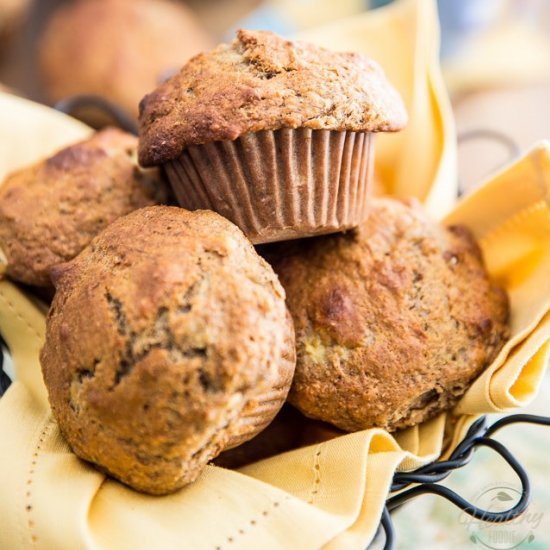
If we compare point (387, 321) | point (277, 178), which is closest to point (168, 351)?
point (277, 178)

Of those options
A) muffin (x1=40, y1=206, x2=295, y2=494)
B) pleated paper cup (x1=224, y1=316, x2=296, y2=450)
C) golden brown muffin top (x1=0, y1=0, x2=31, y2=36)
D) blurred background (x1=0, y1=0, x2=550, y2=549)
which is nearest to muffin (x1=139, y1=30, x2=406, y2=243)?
muffin (x1=40, y1=206, x2=295, y2=494)

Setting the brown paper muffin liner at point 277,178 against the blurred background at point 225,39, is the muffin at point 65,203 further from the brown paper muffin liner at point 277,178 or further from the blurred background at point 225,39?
the blurred background at point 225,39

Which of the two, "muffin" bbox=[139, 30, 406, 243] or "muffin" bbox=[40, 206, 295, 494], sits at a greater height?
"muffin" bbox=[139, 30, 406, 243]

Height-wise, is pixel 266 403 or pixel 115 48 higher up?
pixel 115 48

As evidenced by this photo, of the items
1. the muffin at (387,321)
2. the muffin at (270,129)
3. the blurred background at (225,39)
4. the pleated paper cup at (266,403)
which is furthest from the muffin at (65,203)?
the blurred background at (225,39)

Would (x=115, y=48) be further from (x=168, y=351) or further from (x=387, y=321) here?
(x=168, y=351)

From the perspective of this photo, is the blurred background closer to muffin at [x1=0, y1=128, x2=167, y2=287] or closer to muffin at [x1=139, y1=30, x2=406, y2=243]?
muffin at [x1=0, y1=128, x2=167, y2=287]

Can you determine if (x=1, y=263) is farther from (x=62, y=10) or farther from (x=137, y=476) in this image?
(x=62, y=10)
